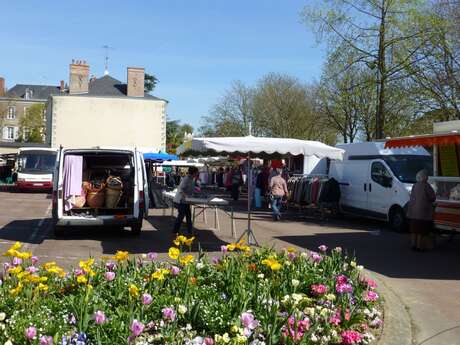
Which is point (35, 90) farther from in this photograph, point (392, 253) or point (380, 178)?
point (392, 253)

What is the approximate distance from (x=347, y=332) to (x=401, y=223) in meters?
11.5

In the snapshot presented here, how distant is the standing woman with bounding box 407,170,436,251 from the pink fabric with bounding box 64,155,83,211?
24.4ft

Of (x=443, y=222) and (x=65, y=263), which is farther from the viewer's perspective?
(x=443, y=222)

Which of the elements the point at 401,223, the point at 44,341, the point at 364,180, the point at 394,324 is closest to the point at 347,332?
the point at 394,324

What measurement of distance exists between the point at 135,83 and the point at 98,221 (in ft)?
167

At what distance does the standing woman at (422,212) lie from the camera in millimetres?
12016

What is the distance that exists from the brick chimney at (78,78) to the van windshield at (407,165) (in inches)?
1953

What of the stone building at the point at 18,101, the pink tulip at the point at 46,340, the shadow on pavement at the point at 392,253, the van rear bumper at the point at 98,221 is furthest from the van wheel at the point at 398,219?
the stone building at the point at 18,101

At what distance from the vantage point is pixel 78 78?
6162 centimetres

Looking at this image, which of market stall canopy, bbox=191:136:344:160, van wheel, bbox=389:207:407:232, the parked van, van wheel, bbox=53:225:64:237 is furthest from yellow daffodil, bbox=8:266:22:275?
the parked van

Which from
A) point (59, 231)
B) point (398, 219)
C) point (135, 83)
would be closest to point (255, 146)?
point (59, 231)

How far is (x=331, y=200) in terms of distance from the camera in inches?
758

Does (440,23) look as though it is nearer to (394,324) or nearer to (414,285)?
(414,285)

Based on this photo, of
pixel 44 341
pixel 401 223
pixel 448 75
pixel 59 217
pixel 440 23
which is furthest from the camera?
pixel 448 75
